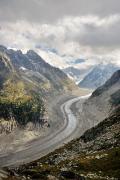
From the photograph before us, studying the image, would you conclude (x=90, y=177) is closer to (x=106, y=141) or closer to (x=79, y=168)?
(x=79, y=168)

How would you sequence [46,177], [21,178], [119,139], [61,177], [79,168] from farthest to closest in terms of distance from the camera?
[119,139], [79,168], [61,177], [46,177], [21,178]

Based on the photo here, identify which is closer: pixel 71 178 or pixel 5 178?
pixel 5 178

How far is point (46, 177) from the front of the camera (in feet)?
234

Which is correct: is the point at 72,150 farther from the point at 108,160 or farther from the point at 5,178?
the point at 5,178

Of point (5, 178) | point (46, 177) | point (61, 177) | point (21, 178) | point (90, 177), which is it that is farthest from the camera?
A: point (90, 177)

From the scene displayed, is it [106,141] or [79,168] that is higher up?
[106,141]

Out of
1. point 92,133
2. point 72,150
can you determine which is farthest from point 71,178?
point 92,133

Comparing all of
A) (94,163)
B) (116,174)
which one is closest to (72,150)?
(94,163)

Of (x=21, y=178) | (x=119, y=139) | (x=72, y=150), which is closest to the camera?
(x=21, y=178)

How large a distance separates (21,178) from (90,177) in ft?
81.6

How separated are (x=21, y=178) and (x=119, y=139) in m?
77.1

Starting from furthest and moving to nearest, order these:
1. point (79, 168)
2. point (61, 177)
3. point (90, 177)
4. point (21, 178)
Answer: point (79, 168), point (90, 177), point (61, 177), point (21, 178)

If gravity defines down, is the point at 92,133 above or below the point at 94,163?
above

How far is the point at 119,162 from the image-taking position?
104625mm
